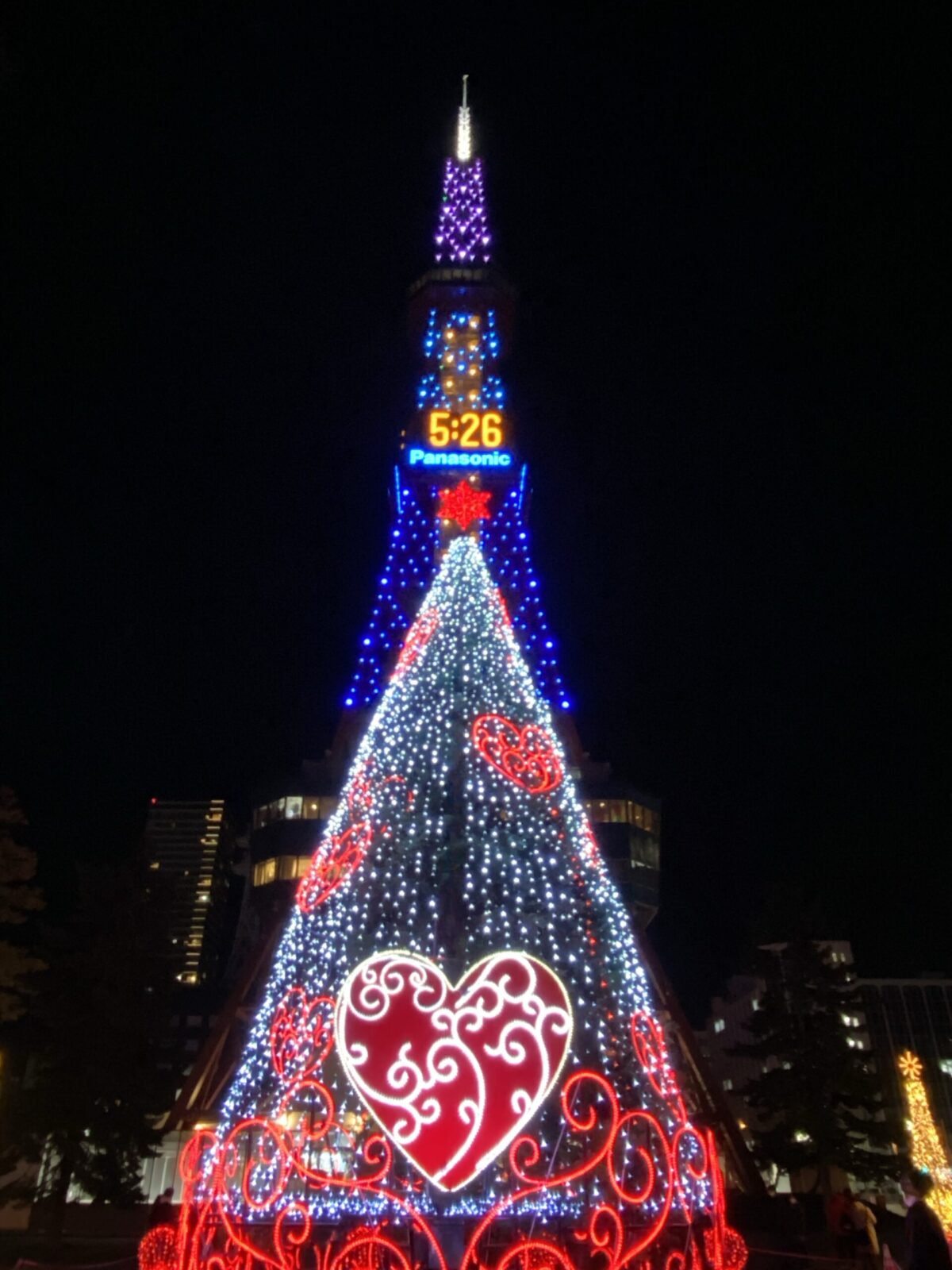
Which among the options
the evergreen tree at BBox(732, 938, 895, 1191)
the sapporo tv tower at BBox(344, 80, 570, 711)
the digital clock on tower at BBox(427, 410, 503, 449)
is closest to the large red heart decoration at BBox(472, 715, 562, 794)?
the sapporo tv tower at BBox(344, 80, 570, 711)

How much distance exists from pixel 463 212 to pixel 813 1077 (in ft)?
88.9

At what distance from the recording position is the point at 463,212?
29266mm

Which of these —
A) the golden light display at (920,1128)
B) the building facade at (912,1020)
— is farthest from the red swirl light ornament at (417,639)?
the building facade at (912,1020)

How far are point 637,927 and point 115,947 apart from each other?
23222 millimetres

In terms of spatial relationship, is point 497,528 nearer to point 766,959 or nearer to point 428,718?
point 428,718

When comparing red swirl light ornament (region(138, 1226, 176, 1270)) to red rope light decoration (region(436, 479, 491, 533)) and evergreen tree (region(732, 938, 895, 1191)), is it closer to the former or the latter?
red rope light decoration (region(436, 479, 491, 533))

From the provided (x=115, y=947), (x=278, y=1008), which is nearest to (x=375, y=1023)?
(x=278, y=1008)

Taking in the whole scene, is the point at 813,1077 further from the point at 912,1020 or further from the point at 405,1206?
the point at 912,1020

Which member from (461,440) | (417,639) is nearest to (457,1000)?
(417,639)

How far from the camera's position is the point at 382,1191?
8.45m

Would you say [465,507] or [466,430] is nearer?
[465,507]

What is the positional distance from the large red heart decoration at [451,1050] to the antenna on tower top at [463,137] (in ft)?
92.3

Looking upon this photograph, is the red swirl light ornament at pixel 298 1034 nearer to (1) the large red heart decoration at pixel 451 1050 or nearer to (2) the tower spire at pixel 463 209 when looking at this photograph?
(1) the large red heart decoration at pixel 451 1050

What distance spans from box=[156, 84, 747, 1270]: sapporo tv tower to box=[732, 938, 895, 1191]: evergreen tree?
11.5 feet
